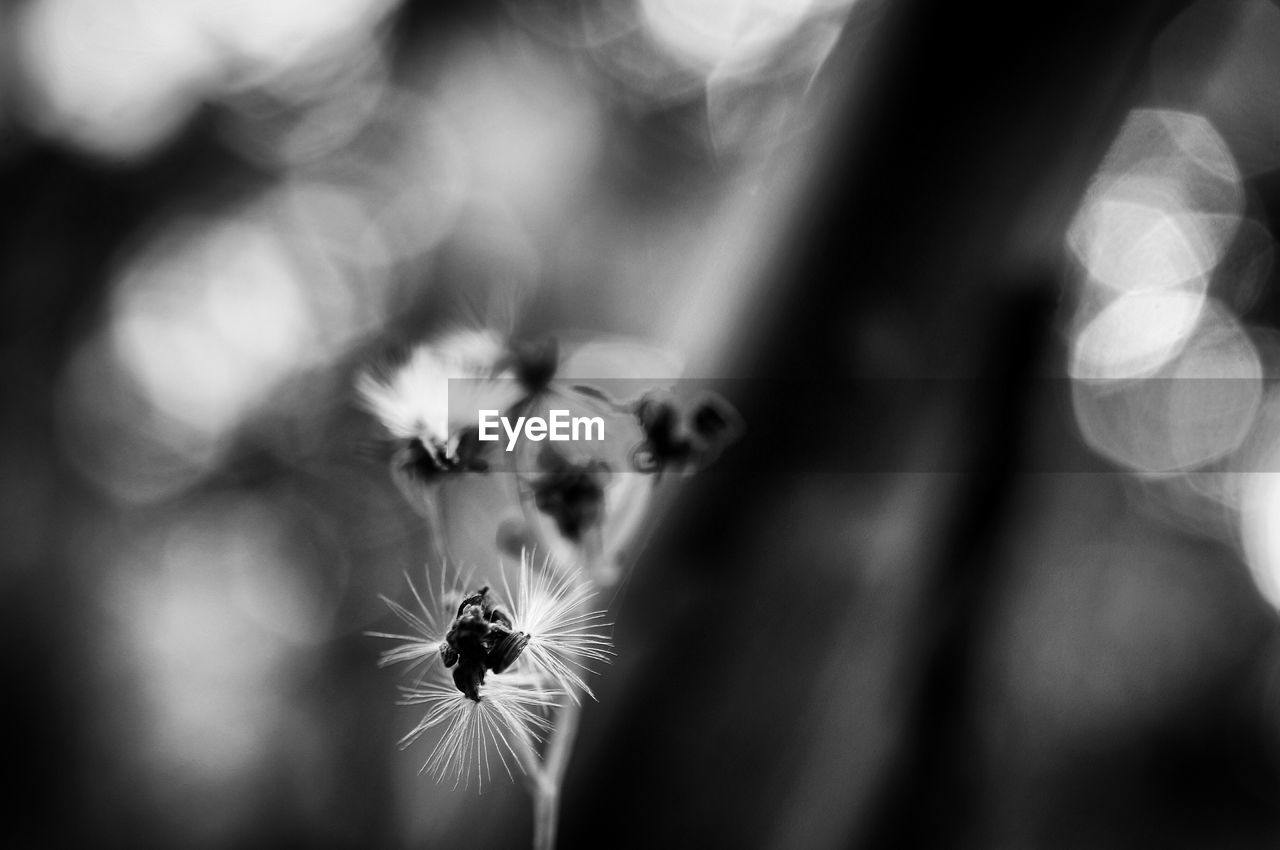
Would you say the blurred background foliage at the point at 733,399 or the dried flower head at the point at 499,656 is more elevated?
the blurred background foliage at the point at 733,399

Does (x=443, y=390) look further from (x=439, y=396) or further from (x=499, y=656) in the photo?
(x=499, y=656)

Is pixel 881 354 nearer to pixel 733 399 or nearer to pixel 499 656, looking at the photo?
pixel 733 399

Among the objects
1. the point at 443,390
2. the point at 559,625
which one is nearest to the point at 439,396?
the point at 443,390
